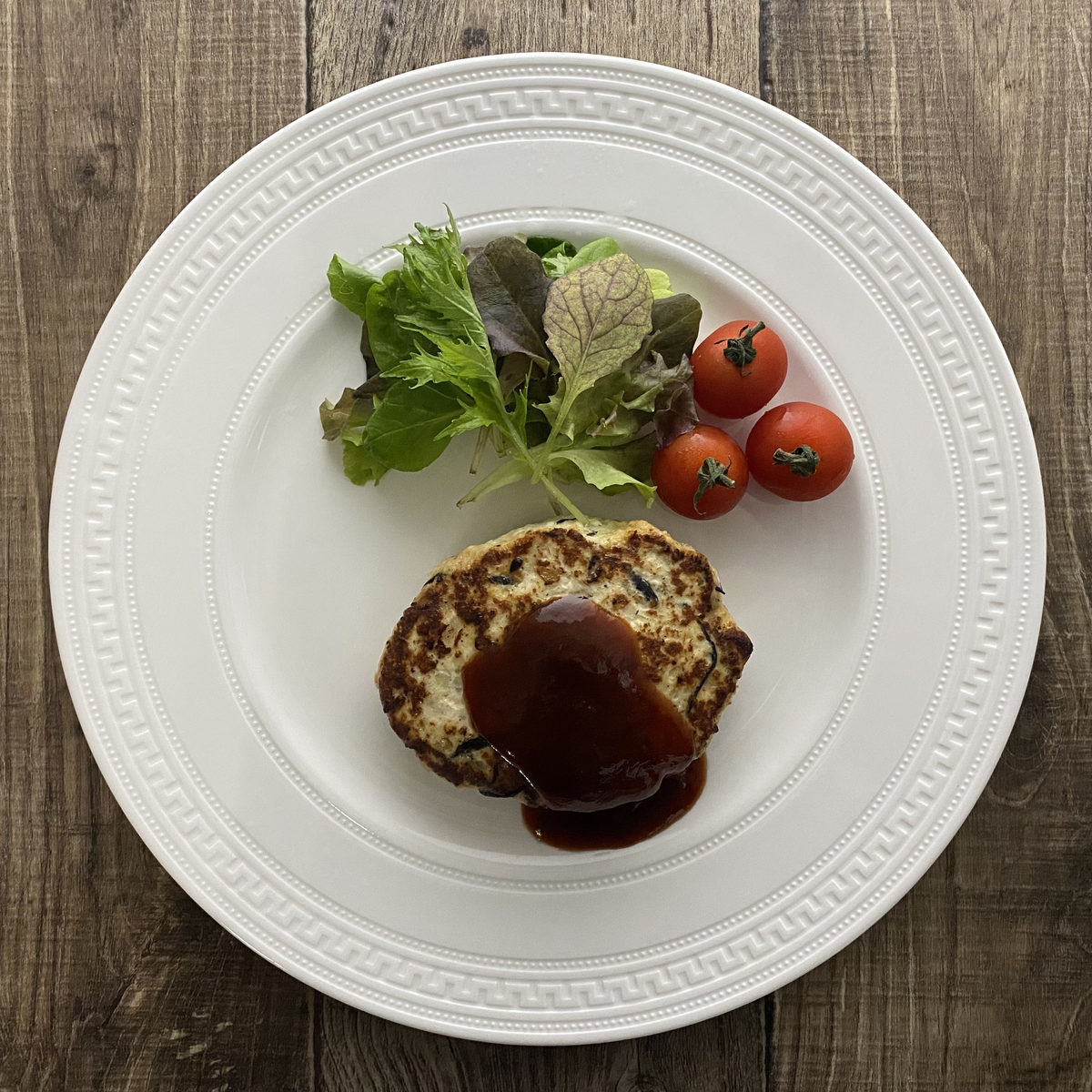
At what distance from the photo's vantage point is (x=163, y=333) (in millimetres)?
2426

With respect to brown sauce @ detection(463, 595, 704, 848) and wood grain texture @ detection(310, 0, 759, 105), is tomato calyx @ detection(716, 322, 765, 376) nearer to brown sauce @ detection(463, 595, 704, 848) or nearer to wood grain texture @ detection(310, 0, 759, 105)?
brown sauce @ detection(463, 595, 704, 848)

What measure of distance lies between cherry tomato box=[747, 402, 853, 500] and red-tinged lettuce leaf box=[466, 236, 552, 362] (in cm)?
67

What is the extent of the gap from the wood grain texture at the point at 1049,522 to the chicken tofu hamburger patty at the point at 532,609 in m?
1.03

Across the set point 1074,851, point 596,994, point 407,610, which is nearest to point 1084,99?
point 1074,851

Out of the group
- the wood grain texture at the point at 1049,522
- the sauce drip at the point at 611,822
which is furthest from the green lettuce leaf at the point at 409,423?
the wood grain texture at the point at 1049,522

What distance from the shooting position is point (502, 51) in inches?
102

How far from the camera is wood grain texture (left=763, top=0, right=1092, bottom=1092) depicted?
2.60 meters

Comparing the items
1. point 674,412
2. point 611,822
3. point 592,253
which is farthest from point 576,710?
point 592,253

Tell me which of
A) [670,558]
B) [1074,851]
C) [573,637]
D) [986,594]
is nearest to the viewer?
[573,637]

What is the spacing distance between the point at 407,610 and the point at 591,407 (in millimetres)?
744

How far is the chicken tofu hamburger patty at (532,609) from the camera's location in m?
2.26

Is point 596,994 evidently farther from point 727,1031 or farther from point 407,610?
point 407,610

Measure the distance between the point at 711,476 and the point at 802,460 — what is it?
10.0 inches

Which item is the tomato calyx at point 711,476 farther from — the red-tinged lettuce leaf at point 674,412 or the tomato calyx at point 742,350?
the tomato calyx at point 742,350
